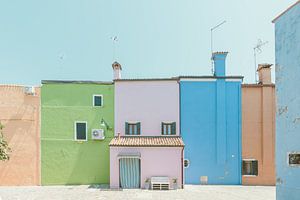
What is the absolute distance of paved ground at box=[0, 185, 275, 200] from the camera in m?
15.5

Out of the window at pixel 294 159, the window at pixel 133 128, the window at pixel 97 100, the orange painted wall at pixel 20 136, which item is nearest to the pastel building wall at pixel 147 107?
the window at pixel 133 128

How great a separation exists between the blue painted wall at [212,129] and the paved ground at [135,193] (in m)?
1.45

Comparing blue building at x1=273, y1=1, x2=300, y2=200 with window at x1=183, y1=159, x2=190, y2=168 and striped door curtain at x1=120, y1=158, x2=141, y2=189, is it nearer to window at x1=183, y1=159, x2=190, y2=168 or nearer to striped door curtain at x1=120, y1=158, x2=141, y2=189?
window at x1=183, y1=159, x2=190, y2=168

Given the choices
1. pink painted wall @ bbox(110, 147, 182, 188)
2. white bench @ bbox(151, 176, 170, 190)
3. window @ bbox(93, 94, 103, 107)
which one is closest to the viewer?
white bench @ bbox(151, 176, 170, 190)

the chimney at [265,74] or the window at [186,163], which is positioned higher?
the chimney at [265,74]

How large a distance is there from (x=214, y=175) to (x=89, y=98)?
1135 centimetres

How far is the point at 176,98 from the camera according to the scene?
818 inches

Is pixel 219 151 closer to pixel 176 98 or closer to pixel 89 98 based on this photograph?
pixel 176 98

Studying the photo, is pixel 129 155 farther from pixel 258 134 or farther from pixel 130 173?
pixel 258 134

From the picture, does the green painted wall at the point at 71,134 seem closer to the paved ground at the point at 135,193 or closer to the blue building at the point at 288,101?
the paved ground at the point at 135,193

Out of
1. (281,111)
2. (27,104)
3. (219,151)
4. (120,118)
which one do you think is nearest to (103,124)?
(120,118)

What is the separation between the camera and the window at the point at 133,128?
20656 millimetres

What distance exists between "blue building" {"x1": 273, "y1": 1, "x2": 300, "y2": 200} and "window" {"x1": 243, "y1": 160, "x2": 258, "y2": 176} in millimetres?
8596

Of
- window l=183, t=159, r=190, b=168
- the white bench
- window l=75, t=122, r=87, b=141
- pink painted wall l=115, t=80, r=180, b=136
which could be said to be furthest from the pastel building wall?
the white bench
